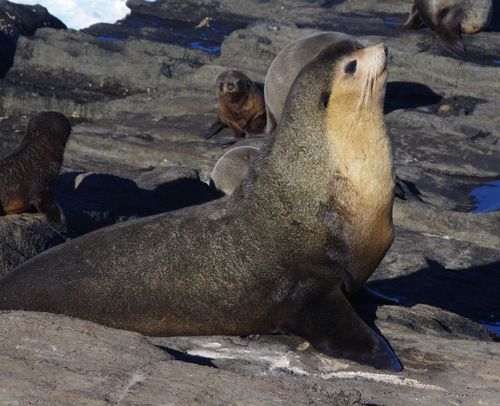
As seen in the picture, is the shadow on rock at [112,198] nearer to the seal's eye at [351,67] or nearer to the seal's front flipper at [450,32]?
the seal's eye at [351,67]

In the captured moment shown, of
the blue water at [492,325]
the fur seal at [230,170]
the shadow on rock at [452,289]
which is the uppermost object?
the fur seal at [230,170]

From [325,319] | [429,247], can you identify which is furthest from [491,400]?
[429,247]

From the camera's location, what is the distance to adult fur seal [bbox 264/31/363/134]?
13.6 meters

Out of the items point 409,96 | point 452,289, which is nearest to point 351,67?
A: point 452,289

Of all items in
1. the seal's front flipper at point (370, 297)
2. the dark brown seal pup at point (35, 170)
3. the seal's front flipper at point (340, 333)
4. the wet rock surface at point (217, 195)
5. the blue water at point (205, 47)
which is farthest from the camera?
the blue water at point (205, 47)

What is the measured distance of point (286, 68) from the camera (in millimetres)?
13758

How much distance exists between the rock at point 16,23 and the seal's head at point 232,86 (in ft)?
16.3

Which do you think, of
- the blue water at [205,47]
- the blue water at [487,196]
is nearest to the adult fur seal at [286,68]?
the blue water at [487,196]

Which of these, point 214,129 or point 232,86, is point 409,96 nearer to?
point 232,86

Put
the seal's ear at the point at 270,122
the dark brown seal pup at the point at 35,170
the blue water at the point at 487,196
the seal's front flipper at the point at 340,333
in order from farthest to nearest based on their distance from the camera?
the seal's ear at the point at 270,122, the blue water at the point at 487,196, the dark brown seal pup at the point at 35,170, the seal's front flipper at the point at 340,333

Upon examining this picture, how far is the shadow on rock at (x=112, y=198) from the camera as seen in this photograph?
988 cm

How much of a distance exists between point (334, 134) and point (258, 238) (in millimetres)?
736

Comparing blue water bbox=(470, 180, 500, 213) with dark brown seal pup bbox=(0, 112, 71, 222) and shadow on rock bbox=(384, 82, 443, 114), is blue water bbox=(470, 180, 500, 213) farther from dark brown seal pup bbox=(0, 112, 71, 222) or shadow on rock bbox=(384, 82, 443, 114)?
dark brown seal pup bbox=(0, 112, 71, 222)

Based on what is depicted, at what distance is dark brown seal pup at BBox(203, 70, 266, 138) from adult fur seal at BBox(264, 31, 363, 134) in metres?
0.37
